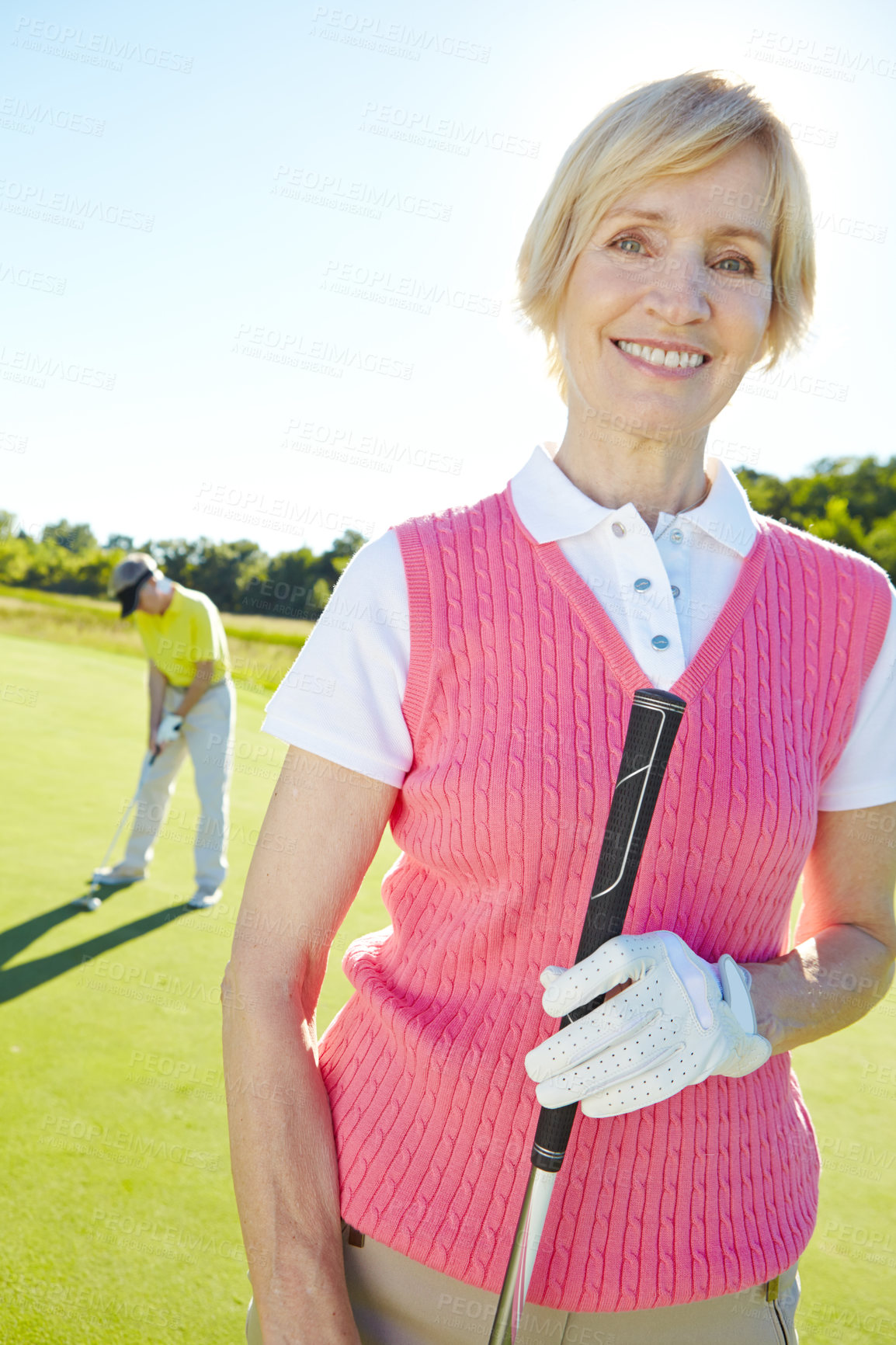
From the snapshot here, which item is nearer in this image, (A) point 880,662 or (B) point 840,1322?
(A) point 880,662

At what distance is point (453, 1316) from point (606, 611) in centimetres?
71

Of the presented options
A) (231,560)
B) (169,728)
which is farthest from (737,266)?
(231,560)

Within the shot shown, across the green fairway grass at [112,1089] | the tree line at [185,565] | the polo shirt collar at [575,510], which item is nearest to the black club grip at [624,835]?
the polo shirt collar at [575,510]

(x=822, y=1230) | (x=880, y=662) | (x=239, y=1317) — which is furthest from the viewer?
(x=822, y=1230)

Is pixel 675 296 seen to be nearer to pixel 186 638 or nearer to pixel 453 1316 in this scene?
pixel 453 1316

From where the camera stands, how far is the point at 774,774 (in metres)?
1.02

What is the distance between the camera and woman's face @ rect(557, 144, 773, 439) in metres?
1.06

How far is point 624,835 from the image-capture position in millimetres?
856

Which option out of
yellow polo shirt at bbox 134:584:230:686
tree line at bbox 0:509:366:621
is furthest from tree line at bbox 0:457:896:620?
yellow polo shirt at bbox 134:584:230:686

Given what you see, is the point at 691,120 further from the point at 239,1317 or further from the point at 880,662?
the point at 239,1317

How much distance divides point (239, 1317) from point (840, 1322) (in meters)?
1.22

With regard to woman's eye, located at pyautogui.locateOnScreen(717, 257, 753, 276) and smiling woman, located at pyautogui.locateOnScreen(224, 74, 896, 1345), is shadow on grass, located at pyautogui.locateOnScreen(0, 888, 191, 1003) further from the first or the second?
woman's eye, located at pyautogui.locateOnScreen(717, 257, 753, 276)

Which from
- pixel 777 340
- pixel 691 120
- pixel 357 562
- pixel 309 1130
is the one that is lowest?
pixel 309 1130

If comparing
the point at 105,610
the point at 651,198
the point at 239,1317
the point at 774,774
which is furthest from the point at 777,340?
the point at 105,610
